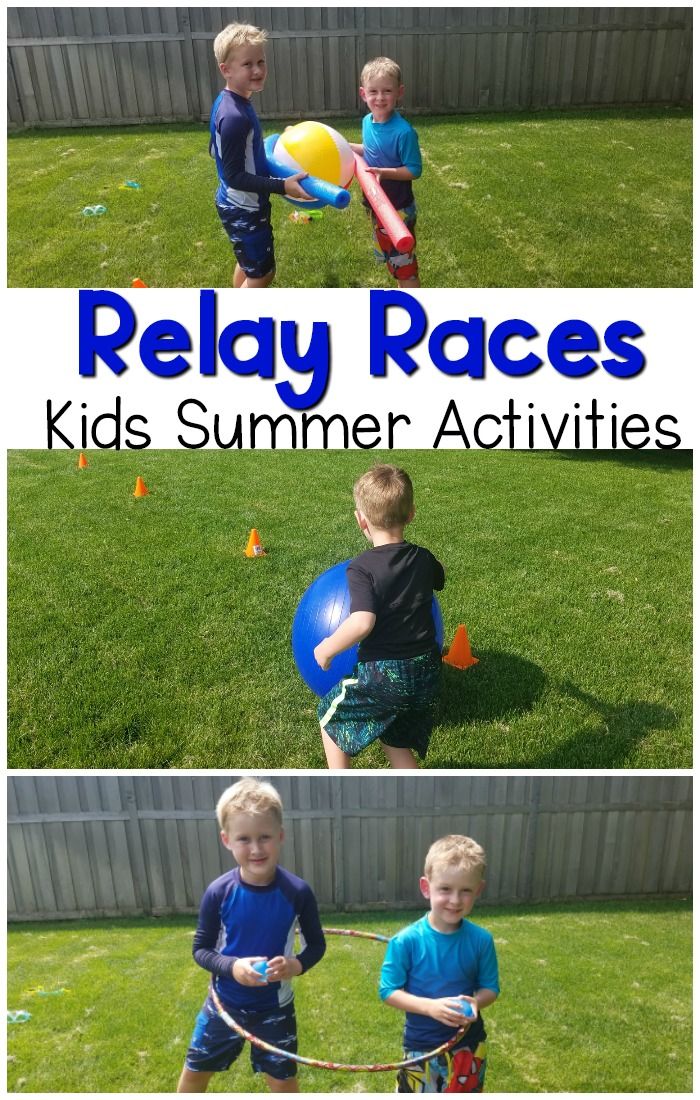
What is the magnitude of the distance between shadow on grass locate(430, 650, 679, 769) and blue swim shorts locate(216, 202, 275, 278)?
128 inches

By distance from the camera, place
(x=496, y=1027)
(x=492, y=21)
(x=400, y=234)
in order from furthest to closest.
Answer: (x=492, y=21), (x=400, y=234), (x=496, y=1027)

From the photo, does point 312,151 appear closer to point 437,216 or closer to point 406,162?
point 406,162

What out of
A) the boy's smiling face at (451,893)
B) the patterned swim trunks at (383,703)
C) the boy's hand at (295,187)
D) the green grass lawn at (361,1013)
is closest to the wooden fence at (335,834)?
the green grass lawn at (361,1013)

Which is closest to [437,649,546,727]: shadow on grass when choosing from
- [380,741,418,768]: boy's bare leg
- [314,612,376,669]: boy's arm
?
[380,741,418,768]: boy's bare leg

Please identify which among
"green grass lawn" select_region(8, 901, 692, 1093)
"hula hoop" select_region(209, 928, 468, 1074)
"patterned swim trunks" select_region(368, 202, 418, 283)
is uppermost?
"patterned swim trunks" select_region(368, 202, 418, 283)

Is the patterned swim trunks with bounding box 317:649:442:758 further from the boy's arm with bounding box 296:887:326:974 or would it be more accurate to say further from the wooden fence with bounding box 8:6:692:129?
the wooden fence with bounding box 8:6:692:129

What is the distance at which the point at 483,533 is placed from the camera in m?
7.28

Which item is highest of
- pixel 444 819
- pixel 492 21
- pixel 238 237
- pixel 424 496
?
pixel 492 21

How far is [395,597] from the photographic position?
12.9 feet

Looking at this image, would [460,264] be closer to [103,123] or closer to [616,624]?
[616,624]

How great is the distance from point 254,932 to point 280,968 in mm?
187

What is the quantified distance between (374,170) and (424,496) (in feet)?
9.70

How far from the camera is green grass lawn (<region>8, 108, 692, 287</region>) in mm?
8594

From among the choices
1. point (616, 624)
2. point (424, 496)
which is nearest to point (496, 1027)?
point (616, 624)
